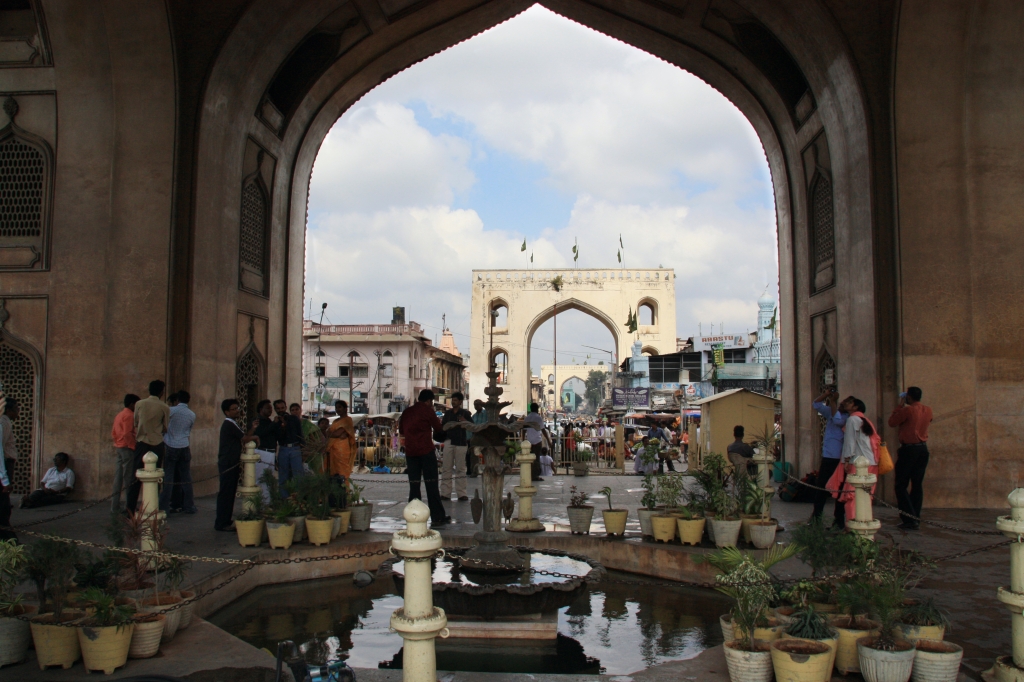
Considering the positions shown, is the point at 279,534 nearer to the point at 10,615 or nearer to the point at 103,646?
the point at 10,615

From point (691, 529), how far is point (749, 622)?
10.2 feet

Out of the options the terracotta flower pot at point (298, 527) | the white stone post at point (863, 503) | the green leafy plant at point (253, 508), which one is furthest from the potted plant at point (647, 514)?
the green leafy plant at point (253, 508)

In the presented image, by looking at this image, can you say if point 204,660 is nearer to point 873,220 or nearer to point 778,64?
point 873,220

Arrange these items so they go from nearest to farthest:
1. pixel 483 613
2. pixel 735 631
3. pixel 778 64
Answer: pixel 735 631 → pixel 483 613 → pixel 778 64

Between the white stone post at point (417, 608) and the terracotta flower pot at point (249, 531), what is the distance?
13.3 feet

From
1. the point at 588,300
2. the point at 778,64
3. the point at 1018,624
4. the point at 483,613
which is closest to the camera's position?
the point at 1018,624

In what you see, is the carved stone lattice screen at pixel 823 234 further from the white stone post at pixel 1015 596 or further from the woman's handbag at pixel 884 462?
the white stone post at pixel 1015 596

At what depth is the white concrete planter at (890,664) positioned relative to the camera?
11.5 feet

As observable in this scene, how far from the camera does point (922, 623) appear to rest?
3.73 metres

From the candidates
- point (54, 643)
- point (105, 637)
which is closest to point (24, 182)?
point (54, 643)

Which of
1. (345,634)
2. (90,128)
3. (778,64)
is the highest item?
(778,64)

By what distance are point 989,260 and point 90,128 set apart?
11143 millimetres

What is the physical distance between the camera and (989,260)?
9539 millimetres

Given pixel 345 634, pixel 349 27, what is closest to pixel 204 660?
pixel 345 634
